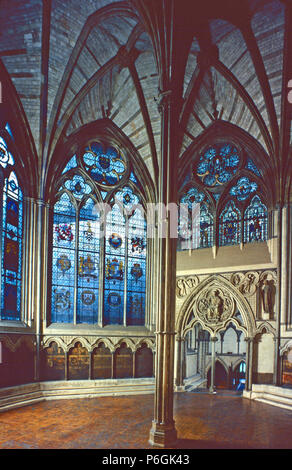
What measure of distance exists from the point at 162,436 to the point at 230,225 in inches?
350

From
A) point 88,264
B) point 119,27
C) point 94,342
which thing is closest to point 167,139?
point 119,27

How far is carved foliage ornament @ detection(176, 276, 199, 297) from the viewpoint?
15409mm

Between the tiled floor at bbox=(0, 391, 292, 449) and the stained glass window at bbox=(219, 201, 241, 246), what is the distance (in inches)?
215

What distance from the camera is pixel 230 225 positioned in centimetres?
1539

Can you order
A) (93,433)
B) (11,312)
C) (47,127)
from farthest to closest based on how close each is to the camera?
(47,127), (11,312), (93,433)

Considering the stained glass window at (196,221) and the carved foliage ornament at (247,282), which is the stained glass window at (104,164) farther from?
the carved foliage ornament at (247,282)

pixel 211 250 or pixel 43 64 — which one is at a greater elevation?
pixel 43 64

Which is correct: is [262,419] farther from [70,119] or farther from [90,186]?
[70,119]

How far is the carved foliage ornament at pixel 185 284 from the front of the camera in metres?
15.4

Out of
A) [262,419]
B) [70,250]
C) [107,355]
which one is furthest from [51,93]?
[262,419]

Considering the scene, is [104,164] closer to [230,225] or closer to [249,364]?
[230,225]

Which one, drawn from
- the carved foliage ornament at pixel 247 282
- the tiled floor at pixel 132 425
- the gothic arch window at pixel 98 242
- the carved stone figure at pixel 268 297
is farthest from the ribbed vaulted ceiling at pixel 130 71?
the tiled floor at pixel 132 425

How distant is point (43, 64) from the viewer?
40.5 ft

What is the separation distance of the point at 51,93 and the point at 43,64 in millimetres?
993
